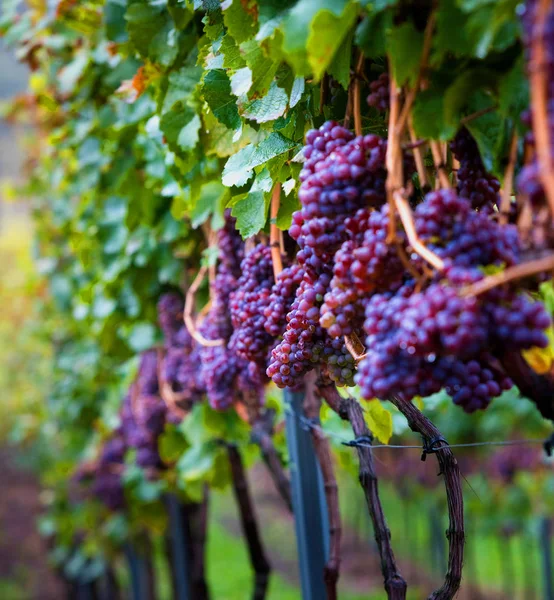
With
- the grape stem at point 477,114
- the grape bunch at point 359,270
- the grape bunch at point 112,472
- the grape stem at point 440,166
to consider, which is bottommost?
the grape bunch at point 112,472

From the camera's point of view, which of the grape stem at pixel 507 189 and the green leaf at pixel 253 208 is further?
the green leaf at pixel 253 208

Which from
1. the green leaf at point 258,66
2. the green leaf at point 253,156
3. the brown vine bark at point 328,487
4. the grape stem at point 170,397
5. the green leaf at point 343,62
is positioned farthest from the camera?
the grape stem at point 170,397

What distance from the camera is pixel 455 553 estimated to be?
48.1 inches

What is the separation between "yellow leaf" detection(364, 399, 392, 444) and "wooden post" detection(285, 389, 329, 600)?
0.28 meters

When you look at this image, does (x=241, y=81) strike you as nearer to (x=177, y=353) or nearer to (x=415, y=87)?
(x=415, y=87)

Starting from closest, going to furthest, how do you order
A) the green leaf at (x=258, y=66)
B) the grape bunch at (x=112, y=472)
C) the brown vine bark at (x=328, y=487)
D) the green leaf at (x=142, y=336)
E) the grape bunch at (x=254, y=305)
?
1. the green leaf at (x=258, y=66)
2. the grape bunch at (x=254, y=305)
3. the brown vine bark at (x=328, y=487)
4. the green leaf at (x=142, y=336)
5. the grape bunch at (x=112, y=472)

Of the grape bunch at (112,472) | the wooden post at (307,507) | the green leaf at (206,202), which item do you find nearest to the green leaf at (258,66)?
the green leaf at (206,202)

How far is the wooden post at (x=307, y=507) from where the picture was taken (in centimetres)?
176

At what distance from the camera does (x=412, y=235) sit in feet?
2.69

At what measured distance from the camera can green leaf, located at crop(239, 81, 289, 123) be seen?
3.95 ft

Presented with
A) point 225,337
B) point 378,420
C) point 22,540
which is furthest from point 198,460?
point 22,540

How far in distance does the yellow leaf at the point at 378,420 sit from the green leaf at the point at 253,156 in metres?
0.53

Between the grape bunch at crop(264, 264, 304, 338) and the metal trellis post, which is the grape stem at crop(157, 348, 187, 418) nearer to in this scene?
the grape bunch at crop(264, 264, 304, 338)

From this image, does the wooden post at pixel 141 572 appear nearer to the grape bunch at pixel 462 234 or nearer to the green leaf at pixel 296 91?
the green leaf at pixel 296 91
